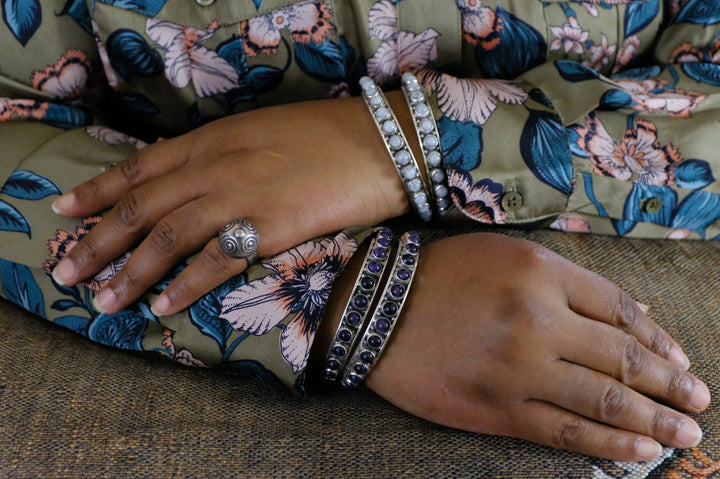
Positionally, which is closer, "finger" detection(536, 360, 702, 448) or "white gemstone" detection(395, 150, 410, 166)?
"finger" detection(536, 360, 702, 448)

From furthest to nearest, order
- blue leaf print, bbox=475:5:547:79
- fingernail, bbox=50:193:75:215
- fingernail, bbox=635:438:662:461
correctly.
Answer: blue leaf print, bbox=475:5:547:79
fingernail, bbox=50:193:75:215
fingernail, bbox=635:438:662:461

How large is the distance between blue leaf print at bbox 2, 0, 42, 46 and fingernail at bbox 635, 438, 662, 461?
29.4 inches

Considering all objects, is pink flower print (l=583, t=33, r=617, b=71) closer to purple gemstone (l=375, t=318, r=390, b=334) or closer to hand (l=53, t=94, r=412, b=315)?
hand (l=53, t=94, r=412, b=315)

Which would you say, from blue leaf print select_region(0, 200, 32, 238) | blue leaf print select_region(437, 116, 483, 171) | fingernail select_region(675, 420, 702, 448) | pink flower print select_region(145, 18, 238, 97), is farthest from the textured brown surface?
pink flower print select_region(145, 18, 238, 97)

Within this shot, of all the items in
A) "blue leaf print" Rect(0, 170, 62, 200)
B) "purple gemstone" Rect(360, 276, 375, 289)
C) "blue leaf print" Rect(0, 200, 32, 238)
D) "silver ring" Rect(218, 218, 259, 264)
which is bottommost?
"purple gemstone" Rect(360, 276, 375, 289)

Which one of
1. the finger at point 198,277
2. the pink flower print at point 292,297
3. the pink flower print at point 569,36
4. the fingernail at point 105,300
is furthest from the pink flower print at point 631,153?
the fingernail at point 105,300

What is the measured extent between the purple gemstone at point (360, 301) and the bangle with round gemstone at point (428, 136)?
→ 0.17 metres

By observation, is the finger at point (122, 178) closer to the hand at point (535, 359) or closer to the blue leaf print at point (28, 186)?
the blue leaf print at point (28, 186)

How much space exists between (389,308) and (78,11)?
1.62ft

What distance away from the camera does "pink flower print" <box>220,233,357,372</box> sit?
1.76 ft

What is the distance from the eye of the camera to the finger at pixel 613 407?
19.6 inches

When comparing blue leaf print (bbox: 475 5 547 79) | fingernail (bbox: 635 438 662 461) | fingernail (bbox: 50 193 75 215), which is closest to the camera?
fingernail (bbox: 635 438 662 461)

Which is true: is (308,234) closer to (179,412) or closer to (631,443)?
(179,412)

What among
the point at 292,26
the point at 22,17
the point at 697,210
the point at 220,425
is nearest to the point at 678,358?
the point at 697,210
